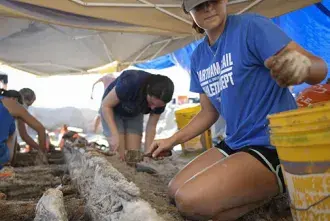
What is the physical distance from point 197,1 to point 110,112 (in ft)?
6.51

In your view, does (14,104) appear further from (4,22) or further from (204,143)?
(204,143)

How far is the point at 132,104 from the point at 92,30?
1.68 m

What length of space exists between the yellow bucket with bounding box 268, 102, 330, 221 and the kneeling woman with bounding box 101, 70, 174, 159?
70.6 inches

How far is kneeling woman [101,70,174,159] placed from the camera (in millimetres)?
2902

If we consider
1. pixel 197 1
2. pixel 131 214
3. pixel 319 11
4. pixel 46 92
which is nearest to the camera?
pixel 131 214

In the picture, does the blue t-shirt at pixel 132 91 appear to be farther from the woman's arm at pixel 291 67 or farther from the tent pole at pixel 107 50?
the tent pole at pixel 107 50

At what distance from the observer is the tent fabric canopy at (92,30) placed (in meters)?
3.40

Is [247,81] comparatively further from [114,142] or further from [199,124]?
[114,142]

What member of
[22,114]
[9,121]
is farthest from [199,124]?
[22,114]

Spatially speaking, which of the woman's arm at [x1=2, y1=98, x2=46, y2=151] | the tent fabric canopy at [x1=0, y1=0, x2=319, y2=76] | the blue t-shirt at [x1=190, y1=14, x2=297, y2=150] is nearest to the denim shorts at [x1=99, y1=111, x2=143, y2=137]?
the woman's arm at [x1=2, y1=98, x2=46, y2=151]

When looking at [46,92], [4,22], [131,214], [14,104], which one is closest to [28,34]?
[4,22]

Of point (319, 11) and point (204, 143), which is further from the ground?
point (319, 11)

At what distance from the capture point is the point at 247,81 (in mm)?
1573

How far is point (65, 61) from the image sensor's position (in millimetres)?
6453
